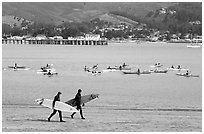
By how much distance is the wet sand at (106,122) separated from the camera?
55.8ft

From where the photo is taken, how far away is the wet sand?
17.0 metres

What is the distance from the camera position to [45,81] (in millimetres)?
45594

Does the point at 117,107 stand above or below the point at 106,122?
below

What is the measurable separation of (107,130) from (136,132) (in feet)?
3.43

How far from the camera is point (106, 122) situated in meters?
19.2

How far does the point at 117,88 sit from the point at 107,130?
933 inches

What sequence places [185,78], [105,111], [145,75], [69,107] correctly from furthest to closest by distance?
1. [145,75]
2. [185,78]
3. [105,111]
4. [69,107]

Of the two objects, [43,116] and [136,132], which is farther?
[43,116]

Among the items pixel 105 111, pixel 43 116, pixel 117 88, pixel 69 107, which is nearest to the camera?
pixel 69 107

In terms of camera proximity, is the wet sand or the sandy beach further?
the sandy beach

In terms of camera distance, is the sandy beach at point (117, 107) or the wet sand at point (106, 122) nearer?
the wet sand at point (106, 122)

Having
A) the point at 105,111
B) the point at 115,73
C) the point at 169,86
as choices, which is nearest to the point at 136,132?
the point at 105,111

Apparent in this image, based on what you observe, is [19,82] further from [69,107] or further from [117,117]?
[69,107]

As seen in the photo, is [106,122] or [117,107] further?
[117,107]
